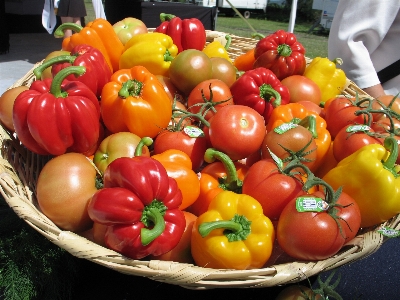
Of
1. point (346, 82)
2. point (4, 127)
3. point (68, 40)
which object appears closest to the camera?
point (4, 127)

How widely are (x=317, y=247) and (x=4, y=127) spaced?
5.00ft

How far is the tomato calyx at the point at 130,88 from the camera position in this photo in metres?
1.66

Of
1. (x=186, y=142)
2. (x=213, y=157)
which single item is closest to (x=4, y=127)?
(x=186, y=142)

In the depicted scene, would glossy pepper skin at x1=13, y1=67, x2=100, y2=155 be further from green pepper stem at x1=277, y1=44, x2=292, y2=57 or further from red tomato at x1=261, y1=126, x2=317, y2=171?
green pepper stem at x1=277, y1=44, x2=292, y2=57

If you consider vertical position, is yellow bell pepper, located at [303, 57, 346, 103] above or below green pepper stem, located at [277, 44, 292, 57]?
below

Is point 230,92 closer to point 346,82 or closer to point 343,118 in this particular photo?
point 343,118

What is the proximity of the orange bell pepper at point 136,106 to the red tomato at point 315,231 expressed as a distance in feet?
2.41

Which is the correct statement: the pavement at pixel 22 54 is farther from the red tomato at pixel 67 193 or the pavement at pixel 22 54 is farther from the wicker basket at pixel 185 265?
the wicker basket at pixel 185 265

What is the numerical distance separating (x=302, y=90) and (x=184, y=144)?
82cm

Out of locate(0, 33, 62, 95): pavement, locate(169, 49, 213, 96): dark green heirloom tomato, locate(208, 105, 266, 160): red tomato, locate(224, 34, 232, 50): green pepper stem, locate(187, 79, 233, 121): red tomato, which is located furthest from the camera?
locate(0, 33, 62, 95): pavement

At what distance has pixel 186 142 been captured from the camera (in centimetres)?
165

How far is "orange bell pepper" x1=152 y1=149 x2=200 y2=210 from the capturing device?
1.43m

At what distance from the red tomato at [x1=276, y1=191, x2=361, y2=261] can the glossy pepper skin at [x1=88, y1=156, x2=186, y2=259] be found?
1.12ft

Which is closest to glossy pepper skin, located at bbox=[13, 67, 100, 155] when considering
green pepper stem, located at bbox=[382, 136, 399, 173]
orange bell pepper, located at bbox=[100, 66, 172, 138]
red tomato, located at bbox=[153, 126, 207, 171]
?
orange bell pepper, located at bbox=[100, 66, 172, 138]
